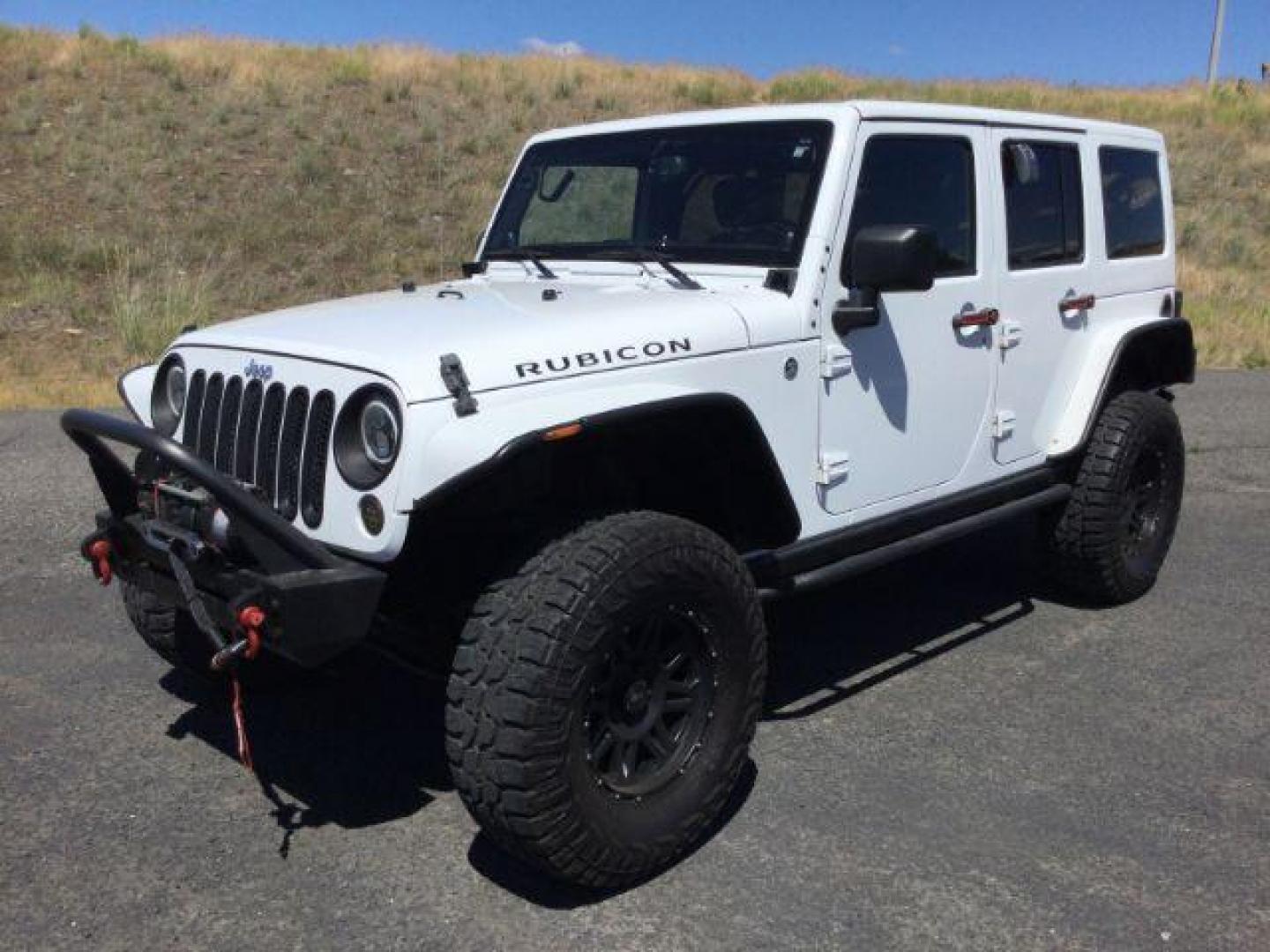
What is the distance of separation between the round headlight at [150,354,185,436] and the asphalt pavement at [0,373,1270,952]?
1.04m

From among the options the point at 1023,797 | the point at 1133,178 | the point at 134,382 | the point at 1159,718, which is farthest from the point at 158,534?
the point at 1133,178

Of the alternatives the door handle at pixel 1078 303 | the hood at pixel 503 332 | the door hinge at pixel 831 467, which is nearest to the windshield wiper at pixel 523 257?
the hood at pixel 503 332

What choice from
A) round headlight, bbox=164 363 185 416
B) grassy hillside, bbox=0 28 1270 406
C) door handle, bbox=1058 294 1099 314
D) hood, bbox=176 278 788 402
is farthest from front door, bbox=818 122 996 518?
grassy hillside, bbox=0 28 1270 406

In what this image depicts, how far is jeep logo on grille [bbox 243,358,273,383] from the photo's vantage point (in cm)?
312

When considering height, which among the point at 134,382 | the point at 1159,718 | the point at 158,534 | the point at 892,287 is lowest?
the point at 1159,718

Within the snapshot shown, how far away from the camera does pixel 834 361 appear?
11.8 ft

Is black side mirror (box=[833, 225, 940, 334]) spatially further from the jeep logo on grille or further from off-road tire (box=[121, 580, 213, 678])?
off-road tire (box=[121, 580, 213, 678])

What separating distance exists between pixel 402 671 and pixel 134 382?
142 centimetres

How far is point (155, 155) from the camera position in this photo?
19453 millimetres

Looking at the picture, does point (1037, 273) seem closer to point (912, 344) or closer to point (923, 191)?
point (923, 191)

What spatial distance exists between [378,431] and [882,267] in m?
1.53

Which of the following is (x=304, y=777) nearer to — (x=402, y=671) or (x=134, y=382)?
(x=402, y=671)

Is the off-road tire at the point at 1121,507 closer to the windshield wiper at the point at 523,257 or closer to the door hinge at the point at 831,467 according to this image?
the door hinge at the point at 831,467

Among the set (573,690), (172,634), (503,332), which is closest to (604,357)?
(503,332)
